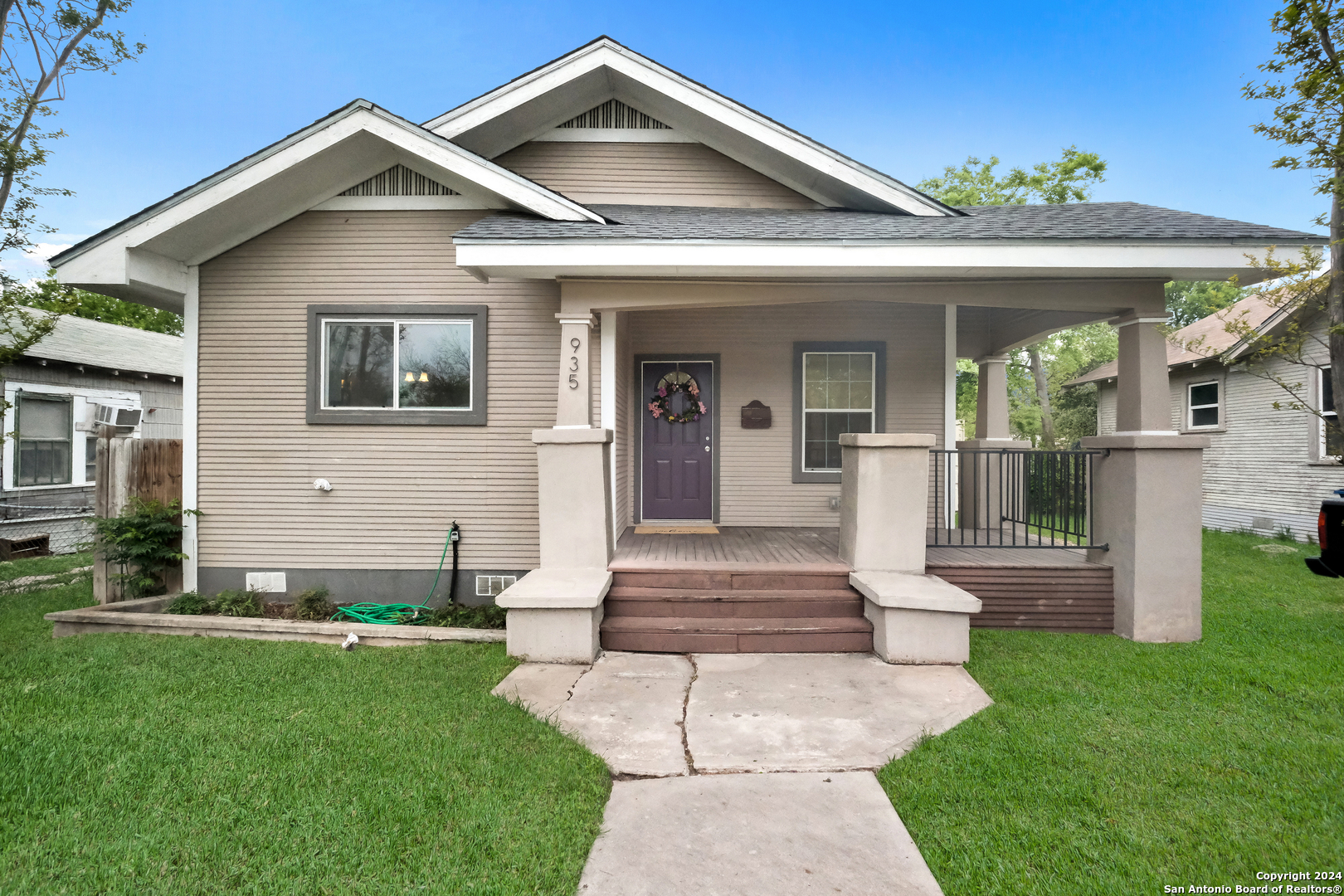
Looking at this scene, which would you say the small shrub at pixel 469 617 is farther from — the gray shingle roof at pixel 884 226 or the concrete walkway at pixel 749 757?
the gray shingle roof at pixel 884 226

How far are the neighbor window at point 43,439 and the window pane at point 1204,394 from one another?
21.0 metres

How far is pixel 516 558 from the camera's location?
6.21 metres

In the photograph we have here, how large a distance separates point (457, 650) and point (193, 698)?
5.25ft

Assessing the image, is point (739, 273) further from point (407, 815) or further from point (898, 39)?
point (898, 39)

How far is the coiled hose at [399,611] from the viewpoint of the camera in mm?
5797

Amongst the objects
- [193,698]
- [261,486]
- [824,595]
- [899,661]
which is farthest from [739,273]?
[261,486]

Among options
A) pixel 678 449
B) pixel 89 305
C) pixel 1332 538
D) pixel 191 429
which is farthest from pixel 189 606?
pixel 1332 538

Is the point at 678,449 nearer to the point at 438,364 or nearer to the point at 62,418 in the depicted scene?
the point at 438,364

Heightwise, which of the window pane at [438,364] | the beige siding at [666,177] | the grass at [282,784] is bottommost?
the grass at [282,784]

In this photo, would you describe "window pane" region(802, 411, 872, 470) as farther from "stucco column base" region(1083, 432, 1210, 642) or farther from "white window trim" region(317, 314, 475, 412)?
"white window trim" region(317, 314, 475, 412)

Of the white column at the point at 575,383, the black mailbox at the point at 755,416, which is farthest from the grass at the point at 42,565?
the black mailbox at the point at 755,416

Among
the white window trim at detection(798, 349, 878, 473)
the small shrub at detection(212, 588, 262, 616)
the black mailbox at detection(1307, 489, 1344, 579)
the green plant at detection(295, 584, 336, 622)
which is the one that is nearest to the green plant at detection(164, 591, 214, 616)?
the small shrub at detection(212, 588, 262, 616)

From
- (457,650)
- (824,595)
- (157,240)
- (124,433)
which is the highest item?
(157,240)

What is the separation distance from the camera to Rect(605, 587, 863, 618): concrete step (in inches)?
194
